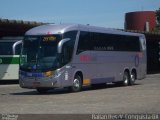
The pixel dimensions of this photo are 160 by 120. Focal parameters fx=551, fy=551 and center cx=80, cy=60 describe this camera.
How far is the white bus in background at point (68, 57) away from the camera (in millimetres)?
23453

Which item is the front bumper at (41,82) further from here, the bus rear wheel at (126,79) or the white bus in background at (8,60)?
the white bus in background at (8,60)

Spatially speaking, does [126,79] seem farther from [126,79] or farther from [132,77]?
[132,77]

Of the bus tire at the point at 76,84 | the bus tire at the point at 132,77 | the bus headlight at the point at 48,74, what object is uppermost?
the bus headlight at the point at 48,74

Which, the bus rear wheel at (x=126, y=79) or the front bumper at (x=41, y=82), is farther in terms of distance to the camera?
the bus rear wheel at (x=126, y=79)

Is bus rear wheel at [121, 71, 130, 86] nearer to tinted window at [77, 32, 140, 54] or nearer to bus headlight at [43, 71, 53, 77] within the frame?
tinted window at [77, 32, 140, 54]

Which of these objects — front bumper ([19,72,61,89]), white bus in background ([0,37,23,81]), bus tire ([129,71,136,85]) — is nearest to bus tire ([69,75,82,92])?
front bumper ([19,72,61,89])

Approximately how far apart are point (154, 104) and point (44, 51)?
7673mm

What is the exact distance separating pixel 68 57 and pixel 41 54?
48.0 inches

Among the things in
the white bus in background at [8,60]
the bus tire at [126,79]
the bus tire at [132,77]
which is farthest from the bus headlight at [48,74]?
the white bus in background at [8,60]

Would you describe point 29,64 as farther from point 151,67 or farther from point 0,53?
point 151,67

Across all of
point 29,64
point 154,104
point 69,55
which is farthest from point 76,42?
point 154,104

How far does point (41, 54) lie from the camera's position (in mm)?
23562

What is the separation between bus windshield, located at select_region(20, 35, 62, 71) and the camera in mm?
23406

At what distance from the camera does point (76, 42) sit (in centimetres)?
2456
